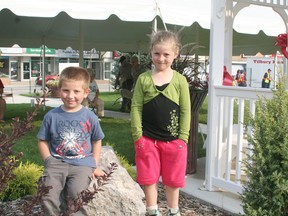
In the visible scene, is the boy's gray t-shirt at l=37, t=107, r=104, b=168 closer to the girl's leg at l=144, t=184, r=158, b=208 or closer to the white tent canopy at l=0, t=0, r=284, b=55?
the girl's leg at l=144, t=184, r=158, b=208

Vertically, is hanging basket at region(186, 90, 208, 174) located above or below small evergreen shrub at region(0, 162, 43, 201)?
above

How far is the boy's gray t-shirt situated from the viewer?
2.96 m

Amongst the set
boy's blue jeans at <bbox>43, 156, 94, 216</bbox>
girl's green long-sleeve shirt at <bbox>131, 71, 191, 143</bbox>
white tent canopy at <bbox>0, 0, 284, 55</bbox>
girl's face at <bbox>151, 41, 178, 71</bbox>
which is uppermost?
white tent canopy at <bbox>0, 0, 284, 55</bbox>

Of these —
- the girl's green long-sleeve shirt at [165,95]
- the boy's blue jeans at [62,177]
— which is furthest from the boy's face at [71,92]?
the girl's green long-sleeve shirt at [165,95]

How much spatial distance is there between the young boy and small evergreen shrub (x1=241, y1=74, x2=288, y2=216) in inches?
45.7

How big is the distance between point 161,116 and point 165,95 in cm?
18

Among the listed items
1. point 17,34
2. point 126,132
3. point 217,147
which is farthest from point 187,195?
point 17,34

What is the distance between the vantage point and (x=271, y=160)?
2.70 metres

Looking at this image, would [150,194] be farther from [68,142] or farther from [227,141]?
[227,141]

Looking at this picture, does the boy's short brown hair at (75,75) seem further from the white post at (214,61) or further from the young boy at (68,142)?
the white post at (214,61)

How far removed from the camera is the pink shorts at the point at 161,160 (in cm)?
349

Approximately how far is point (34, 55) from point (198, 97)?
45.4 m

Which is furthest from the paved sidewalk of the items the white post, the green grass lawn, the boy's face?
the boy's face

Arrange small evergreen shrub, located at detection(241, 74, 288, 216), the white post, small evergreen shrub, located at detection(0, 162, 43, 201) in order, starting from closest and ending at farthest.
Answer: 1. small evergreen shrub, located at detection(241, 74, 288, 216)
2. small evergreen shrub, located at detection(0, 162, 43, 201)
3. the white post
